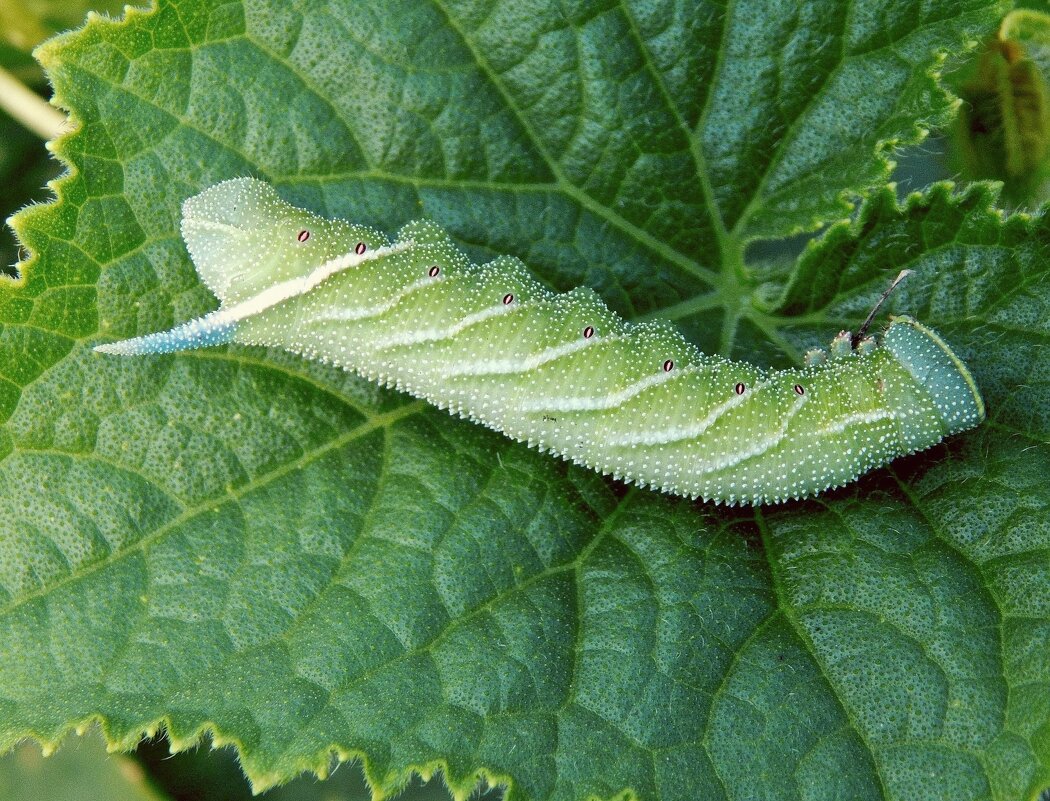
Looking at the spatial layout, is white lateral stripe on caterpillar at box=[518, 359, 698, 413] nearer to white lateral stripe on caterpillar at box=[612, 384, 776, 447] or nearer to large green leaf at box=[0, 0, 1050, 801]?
white lateral stripe on caterpillar at box=[612, 384, 776, 447]

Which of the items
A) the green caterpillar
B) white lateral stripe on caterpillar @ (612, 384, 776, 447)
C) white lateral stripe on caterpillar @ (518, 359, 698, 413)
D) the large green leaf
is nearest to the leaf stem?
the large green leaf

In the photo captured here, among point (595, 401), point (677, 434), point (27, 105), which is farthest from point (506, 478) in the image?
point (27, 105)

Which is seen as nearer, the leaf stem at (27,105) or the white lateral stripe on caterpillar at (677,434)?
the white lateral stripe on caterpillar at (677,434)

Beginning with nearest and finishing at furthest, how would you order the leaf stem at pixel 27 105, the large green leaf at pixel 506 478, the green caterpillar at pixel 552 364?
1. the large green leaf at pixel 506 478
2. the green caterpillar at pixel 552 364
3. the leaf stem at pixel 27 105

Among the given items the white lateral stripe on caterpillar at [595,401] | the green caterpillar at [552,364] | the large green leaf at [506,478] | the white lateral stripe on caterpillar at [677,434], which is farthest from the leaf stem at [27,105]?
the white lateral stripe on caterpillar at [677,434]

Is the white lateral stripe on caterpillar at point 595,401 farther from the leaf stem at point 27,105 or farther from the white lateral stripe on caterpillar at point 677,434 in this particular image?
the leaf stem at point 27,105

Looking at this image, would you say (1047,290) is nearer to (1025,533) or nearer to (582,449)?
(1025,533)

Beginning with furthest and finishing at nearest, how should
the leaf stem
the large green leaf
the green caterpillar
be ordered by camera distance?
1. the leaf stem
2. the green caterpillar
3. the large green leaf
